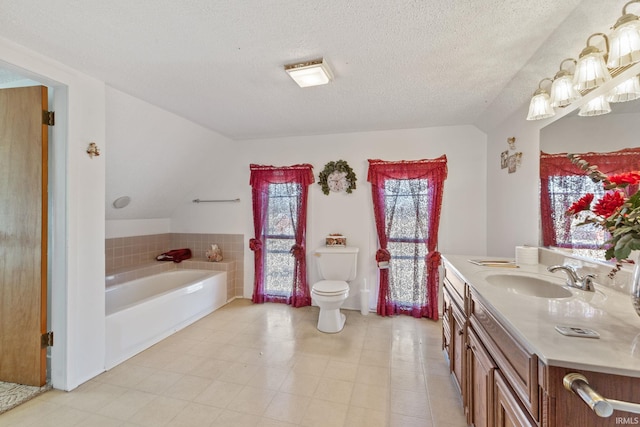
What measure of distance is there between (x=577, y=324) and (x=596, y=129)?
1.10m

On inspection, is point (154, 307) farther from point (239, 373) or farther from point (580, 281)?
point (580, 281)

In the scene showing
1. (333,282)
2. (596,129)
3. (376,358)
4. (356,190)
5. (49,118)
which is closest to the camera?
(596,129)

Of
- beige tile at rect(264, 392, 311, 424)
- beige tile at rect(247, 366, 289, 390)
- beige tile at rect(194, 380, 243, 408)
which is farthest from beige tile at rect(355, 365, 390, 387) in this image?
beige tile at rect(194, 380, 243, 408)

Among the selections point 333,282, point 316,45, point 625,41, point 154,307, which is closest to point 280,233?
point 333,282

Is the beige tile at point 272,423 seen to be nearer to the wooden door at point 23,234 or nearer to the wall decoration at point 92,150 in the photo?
the wooden door at point 23,234

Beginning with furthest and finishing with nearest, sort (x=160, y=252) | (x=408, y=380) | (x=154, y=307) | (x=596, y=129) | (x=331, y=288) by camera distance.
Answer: (x=160, y=252) < (x=331, y=288) < (x=154, y=307) < (x=408, y=380) < (x=596, y=129)

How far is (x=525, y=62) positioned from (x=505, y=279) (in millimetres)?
1366

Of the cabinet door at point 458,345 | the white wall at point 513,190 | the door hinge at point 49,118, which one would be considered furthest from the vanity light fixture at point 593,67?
the door hinge at point 49,118

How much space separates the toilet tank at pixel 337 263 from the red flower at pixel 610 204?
215 centimetres

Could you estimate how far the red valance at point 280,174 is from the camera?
3.30m

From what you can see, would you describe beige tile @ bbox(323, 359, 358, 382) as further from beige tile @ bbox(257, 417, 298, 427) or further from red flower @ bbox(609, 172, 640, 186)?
red flower @ bbox(609, 172, 640, 186)

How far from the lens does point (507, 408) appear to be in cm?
99

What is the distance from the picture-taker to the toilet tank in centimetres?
301

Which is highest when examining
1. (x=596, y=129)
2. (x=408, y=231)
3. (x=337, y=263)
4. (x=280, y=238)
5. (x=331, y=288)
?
(x=596, y=129)
